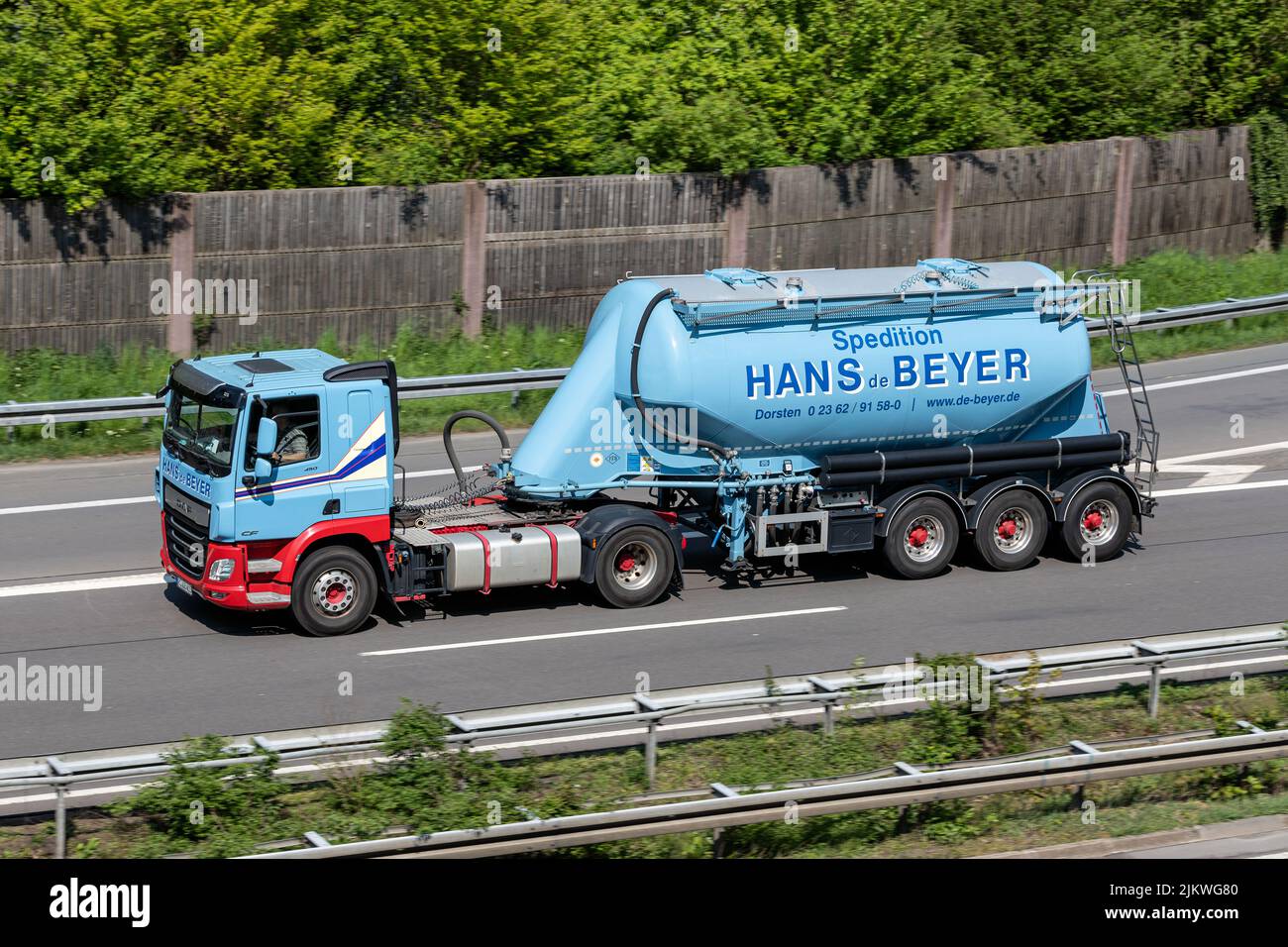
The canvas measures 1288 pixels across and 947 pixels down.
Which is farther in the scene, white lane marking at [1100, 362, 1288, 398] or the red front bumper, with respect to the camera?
white lane marking at [1100, 362, 1288, 398]

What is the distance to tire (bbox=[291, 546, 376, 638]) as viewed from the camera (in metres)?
15.8

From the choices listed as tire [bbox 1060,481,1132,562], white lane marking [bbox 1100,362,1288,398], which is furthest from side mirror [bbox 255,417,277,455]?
white lane marking [bbox 1100,362,1288,398]

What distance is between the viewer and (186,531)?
628 inches

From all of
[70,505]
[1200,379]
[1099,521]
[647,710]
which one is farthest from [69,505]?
[1200,379]

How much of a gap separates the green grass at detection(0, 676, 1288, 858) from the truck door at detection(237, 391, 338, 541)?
416cm

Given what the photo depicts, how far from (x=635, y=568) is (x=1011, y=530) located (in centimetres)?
455

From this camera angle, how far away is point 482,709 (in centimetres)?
1424

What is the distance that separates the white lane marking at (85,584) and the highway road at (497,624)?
0.11 ft

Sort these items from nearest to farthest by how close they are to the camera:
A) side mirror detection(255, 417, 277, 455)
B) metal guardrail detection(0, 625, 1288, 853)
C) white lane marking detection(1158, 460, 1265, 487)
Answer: metal guardrail detection(0, 625, 1288, 853) → side mirror detection(255, 417, 277, 455) → white lane marking detection(1158, 460, 1265, 487)

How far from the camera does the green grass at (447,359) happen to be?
22516mm

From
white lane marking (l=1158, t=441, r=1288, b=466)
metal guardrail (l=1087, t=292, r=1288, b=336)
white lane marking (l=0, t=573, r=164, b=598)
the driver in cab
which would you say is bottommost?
white lane marking (l=0, t=573, r=164, b=598)

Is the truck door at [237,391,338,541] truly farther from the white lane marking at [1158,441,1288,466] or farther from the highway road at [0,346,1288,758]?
the white lane marking at [1158,441,1288,466]
